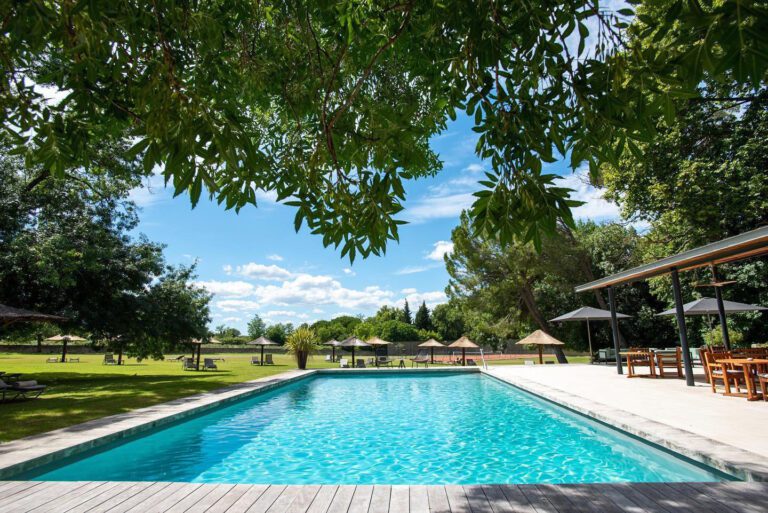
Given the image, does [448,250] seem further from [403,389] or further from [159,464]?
[159,464]

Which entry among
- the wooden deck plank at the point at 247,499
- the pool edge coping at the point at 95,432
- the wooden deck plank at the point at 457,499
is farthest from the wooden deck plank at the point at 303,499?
the pool edge coping at the point at 95,432

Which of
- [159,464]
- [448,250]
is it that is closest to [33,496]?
[159,464]

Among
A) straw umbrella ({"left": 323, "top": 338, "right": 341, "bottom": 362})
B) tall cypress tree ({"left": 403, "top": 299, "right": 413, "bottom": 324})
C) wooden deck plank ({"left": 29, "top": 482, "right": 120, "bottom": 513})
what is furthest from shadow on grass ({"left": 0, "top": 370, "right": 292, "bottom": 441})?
tall cypress tree ({"left": 403, "top": 299, "right": 413, "bottom": 324})

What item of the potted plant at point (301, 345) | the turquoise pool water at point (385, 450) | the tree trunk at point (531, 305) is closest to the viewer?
the turquoise pool water at point (385, 450)

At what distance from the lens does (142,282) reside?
631 inches

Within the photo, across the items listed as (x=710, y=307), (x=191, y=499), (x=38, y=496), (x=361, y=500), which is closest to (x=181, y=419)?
(x=38, y=496)

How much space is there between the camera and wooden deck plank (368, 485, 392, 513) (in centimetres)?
322

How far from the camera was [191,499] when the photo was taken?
3539 mm

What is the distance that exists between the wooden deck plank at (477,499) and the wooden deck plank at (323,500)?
109 cm

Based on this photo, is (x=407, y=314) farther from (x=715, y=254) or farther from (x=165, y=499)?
(x=165, y=499)

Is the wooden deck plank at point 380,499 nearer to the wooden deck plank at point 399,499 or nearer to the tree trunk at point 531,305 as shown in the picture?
the wooden deck plank at point 399,499

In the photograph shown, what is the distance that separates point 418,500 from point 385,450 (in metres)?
3.97

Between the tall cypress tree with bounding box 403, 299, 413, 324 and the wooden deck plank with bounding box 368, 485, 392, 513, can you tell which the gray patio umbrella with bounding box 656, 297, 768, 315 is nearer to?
the wooden deck plank with bounding box 368, 485, 392, 513

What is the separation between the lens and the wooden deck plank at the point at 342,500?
10.7ft
